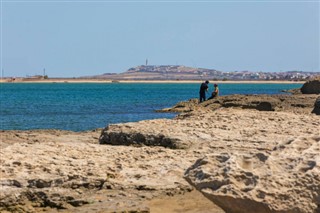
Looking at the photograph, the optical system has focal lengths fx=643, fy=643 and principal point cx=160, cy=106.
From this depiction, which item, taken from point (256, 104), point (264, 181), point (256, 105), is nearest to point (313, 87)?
point (256, 104)

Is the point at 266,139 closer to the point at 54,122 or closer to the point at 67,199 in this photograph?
the point at 67,199

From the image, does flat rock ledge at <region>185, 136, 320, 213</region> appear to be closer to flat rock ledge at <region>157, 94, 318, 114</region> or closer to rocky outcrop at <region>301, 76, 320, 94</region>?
flat rock ledge at <region>157, 94, 318, 114</region>

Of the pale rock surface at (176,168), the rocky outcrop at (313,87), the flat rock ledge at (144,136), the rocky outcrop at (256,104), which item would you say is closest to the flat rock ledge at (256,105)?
the rocky outcrop at (256,104)

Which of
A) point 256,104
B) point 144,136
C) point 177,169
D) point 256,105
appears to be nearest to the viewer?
point 177,169

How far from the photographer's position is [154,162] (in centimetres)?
983

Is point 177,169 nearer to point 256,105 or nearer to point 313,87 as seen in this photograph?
point 256,105

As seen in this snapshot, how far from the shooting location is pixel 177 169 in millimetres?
9406

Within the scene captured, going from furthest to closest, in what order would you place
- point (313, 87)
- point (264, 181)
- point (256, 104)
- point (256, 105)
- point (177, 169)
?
point (313, 87) → point (256, 104) → point (256, 105) → point (177, 169) → point (264, 181)

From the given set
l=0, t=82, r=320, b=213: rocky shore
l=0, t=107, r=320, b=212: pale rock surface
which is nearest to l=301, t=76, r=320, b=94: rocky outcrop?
l=0, t=82, r=320, b=213: rocky shore

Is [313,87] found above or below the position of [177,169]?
above

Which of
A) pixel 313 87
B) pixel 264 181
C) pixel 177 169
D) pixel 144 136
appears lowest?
pixel 177 169

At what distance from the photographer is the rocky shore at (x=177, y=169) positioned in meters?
6.14

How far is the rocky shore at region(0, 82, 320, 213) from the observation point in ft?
20.2

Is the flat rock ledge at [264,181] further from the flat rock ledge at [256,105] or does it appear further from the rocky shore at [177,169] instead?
the flat rock ledge at [256,105]
